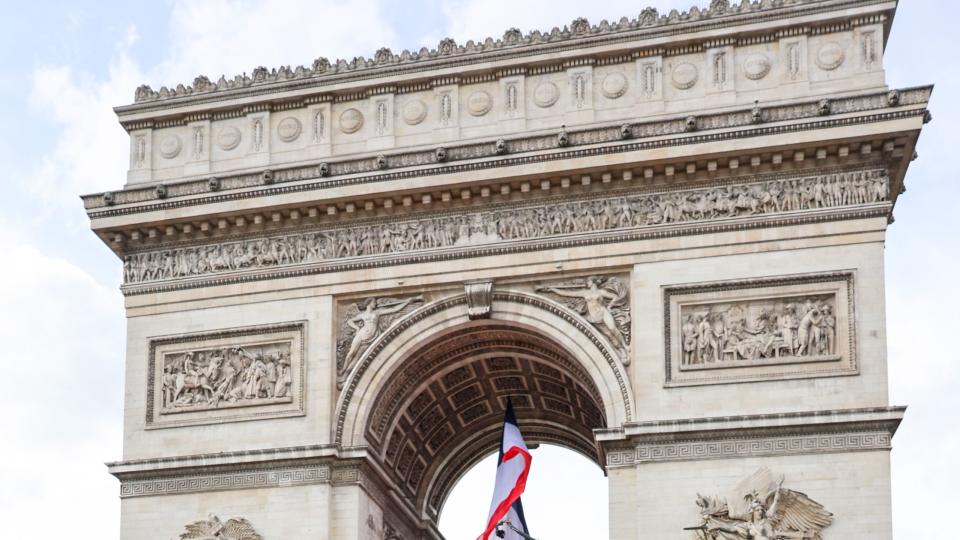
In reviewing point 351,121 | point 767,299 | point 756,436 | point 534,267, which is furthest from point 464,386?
point 756,436

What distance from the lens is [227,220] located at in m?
31.9

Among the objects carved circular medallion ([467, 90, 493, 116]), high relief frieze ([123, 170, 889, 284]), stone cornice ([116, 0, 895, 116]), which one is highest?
stone cornice ([116, 0, 895, 116])

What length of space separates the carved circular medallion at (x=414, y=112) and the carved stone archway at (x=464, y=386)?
3.43m

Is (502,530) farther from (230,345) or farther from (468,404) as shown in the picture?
(230,345)

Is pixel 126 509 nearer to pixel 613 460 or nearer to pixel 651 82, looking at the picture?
pixel 613 460

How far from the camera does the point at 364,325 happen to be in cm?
3095

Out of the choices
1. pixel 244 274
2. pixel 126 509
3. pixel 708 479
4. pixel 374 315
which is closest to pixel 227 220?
pixel 244 274

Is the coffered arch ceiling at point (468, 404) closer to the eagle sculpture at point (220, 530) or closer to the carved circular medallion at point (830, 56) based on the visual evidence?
the eagle sculpture at point (220, 530)

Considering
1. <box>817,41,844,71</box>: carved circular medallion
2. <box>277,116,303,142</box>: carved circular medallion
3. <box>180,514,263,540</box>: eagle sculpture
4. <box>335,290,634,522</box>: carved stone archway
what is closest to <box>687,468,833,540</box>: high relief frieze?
<box>335,290,634,522</box>: carved stone archway

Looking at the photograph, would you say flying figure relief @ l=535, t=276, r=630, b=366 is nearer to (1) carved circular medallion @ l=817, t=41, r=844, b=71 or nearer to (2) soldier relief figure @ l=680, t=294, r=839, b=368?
(2) soldier relief figure @ l=680, t=294, r=839, b=368

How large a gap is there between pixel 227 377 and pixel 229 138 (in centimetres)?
452

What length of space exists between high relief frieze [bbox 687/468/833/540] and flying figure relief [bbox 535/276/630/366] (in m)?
2.89

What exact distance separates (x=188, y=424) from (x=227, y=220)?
3.67 meters

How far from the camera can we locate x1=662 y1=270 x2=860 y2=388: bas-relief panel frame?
28359 millimetres
